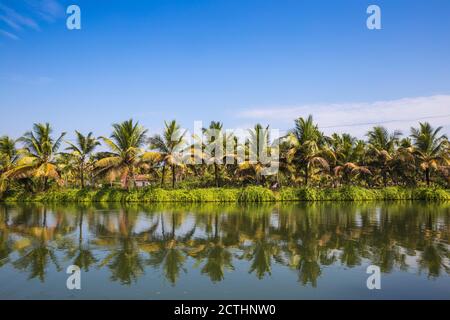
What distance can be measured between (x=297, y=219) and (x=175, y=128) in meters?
16.0

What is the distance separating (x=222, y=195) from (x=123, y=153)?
9.02m

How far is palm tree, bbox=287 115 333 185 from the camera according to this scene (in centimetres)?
3071

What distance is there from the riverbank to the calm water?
1332cm

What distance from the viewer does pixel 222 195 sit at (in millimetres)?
29422

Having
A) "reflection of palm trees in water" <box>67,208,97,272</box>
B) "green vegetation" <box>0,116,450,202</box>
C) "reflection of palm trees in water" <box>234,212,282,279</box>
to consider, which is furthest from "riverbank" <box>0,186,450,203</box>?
"reflection of palm trees in water" <box>67,208,97,272</box>

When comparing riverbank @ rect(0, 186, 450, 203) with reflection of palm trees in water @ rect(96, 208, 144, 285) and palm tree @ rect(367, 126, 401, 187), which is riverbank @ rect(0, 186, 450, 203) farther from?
reflection of palm trees in water @ rect(96, 208, 144, 285)

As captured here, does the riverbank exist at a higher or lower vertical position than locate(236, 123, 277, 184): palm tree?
lower

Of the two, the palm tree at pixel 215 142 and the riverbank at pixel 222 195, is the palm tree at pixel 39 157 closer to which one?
the riverbank at pixel 222 195

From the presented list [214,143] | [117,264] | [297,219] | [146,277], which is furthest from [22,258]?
[214,143]

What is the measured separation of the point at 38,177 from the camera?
31.6 m

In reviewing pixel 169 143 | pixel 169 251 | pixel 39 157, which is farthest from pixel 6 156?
pixel 169 251

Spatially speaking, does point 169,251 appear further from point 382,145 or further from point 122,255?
point 382,145

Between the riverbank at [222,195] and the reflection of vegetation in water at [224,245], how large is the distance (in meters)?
11.8
